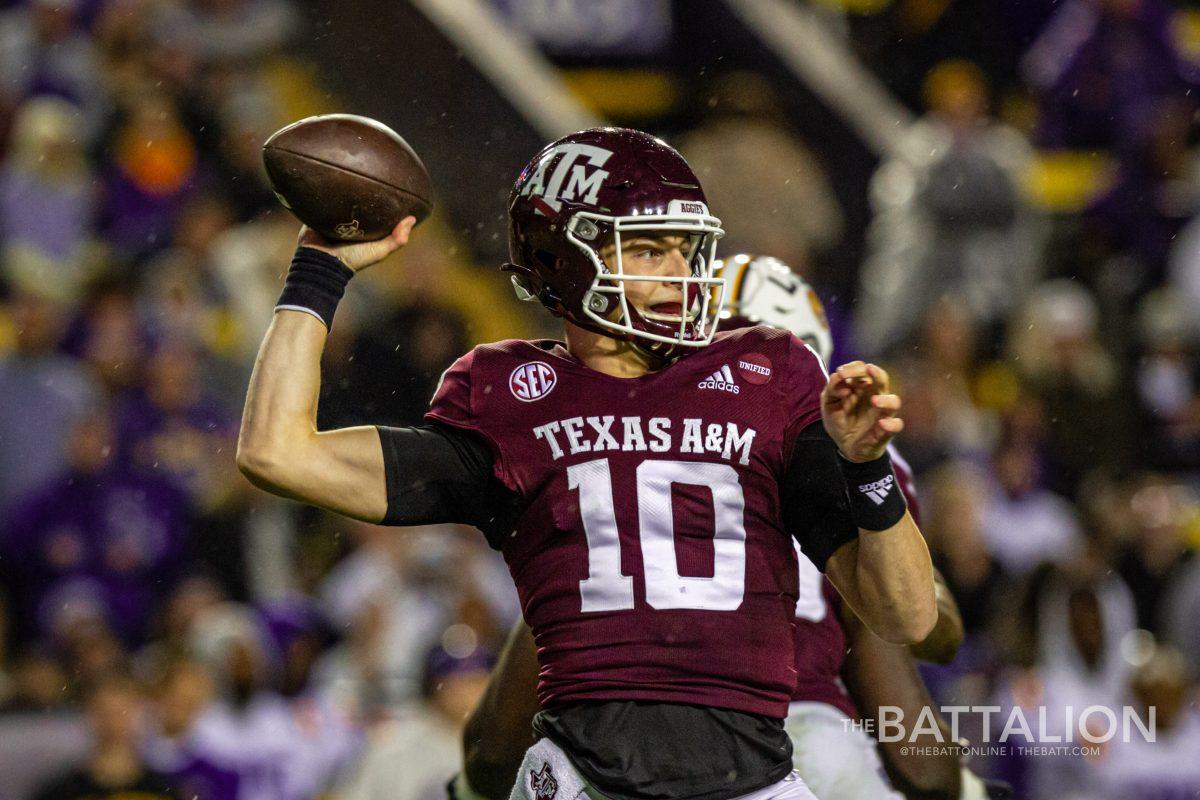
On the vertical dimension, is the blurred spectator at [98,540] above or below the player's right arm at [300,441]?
above

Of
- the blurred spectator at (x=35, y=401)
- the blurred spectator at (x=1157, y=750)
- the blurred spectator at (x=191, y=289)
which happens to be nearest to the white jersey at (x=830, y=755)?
the blurred spectator at (x=1157, y=750)

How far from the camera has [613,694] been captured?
10.1 feet

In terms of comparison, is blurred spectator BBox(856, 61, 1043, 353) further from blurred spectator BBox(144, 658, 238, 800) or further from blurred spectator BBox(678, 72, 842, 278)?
blurred spectator BBox(144, 658, 238, 800)

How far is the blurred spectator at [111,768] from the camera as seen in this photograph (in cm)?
689

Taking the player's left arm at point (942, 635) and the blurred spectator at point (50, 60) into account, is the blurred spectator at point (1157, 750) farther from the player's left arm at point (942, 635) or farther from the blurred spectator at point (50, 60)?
the blurred spectator at point (50, 60)

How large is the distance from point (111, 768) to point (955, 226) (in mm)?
5884

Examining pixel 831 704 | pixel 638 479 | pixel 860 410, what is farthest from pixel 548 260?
pixel 831 704

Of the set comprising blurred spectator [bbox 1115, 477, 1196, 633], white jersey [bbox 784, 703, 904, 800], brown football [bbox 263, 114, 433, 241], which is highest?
blurred spectator [bbox 1115, 477, 1196, 633]

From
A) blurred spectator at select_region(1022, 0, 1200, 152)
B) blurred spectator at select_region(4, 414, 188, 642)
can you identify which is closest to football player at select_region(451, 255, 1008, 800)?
blurred spectator at select_region(4, 414, 188, 642)

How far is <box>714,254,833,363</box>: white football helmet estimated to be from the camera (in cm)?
430

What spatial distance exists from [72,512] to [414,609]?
1.82m

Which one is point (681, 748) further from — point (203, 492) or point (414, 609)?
point (203, 492)

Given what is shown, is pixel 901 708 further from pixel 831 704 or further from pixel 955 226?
pixel 955 226

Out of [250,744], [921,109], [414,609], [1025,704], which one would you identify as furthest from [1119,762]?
[921,109]
